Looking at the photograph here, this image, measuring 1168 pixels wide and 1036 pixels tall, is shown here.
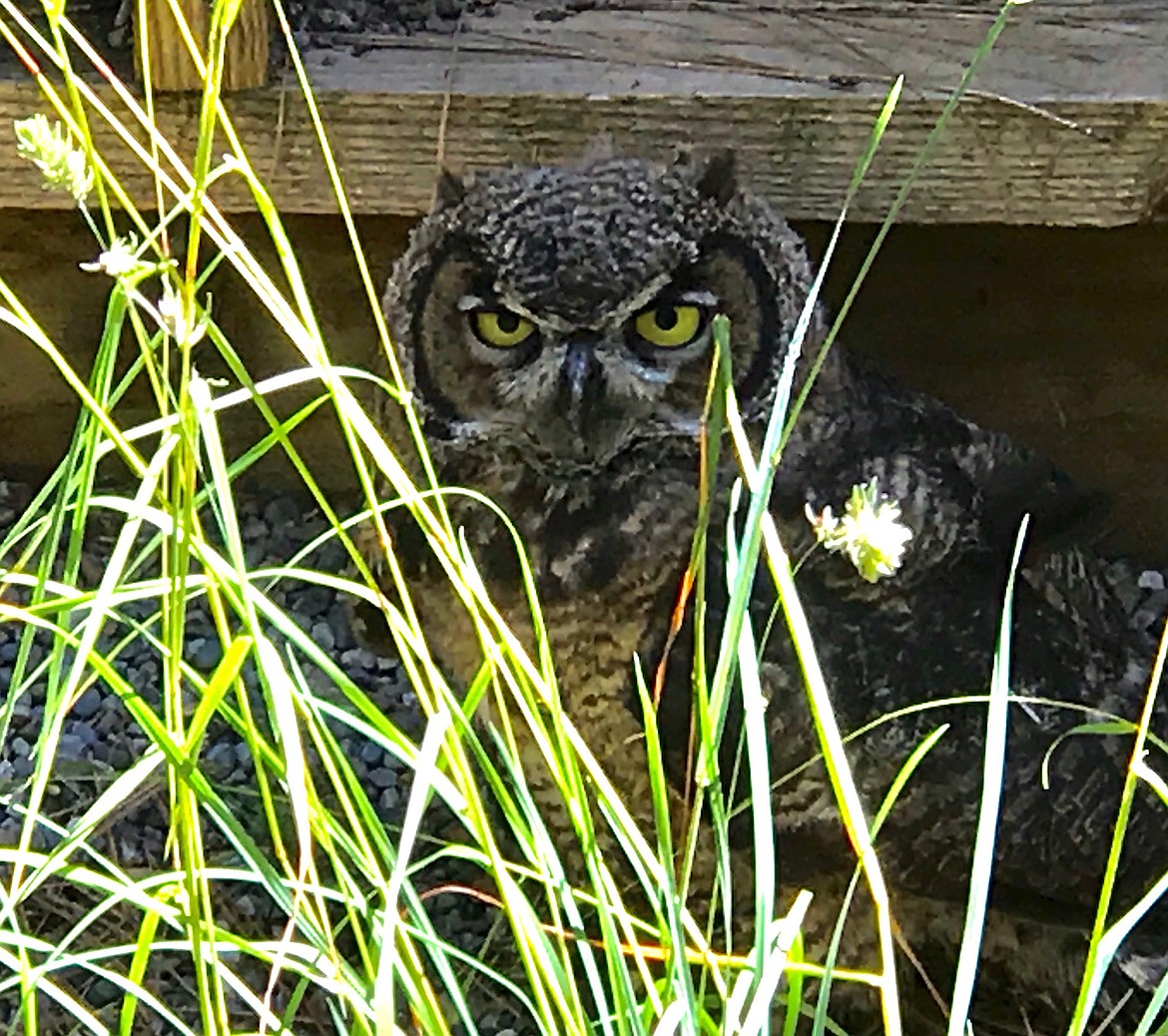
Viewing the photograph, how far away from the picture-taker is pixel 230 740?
1.87 metres

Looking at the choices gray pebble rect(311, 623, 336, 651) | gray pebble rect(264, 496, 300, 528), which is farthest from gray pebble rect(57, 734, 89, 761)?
gray pebble rect(264, 496, 300, 528)

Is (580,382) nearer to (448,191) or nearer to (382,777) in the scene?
(448,191)

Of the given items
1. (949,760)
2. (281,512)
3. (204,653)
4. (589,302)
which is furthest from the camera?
(281,512)

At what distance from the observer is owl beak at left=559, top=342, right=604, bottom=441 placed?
4.17 ft

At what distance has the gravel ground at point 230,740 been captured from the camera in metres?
1.64

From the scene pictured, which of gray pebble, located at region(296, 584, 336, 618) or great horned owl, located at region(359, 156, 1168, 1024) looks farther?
gray pebble, located at region(296, 584, 336, 618)

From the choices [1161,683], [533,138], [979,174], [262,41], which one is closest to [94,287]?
[262,41]

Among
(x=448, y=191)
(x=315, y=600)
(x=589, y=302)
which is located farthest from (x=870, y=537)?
(x=315, y=600)

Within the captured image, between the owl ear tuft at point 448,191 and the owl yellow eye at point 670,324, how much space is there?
18cm

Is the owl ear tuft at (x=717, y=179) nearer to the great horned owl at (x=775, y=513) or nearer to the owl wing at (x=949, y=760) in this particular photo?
the great horned owl at (x=775, y=513)

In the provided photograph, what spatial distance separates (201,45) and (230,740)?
2.60ft

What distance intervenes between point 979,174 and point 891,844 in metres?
0.58

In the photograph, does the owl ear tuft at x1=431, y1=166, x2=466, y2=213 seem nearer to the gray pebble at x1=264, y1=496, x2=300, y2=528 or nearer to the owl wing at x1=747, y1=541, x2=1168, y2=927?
the owl wing at x1=747, y1=541, x2=1168, y2=927

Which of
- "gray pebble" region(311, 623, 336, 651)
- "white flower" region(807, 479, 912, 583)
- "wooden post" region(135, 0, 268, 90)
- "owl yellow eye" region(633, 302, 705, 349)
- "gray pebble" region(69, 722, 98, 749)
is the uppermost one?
"wooden post" region(135, 0, 268, 90)
